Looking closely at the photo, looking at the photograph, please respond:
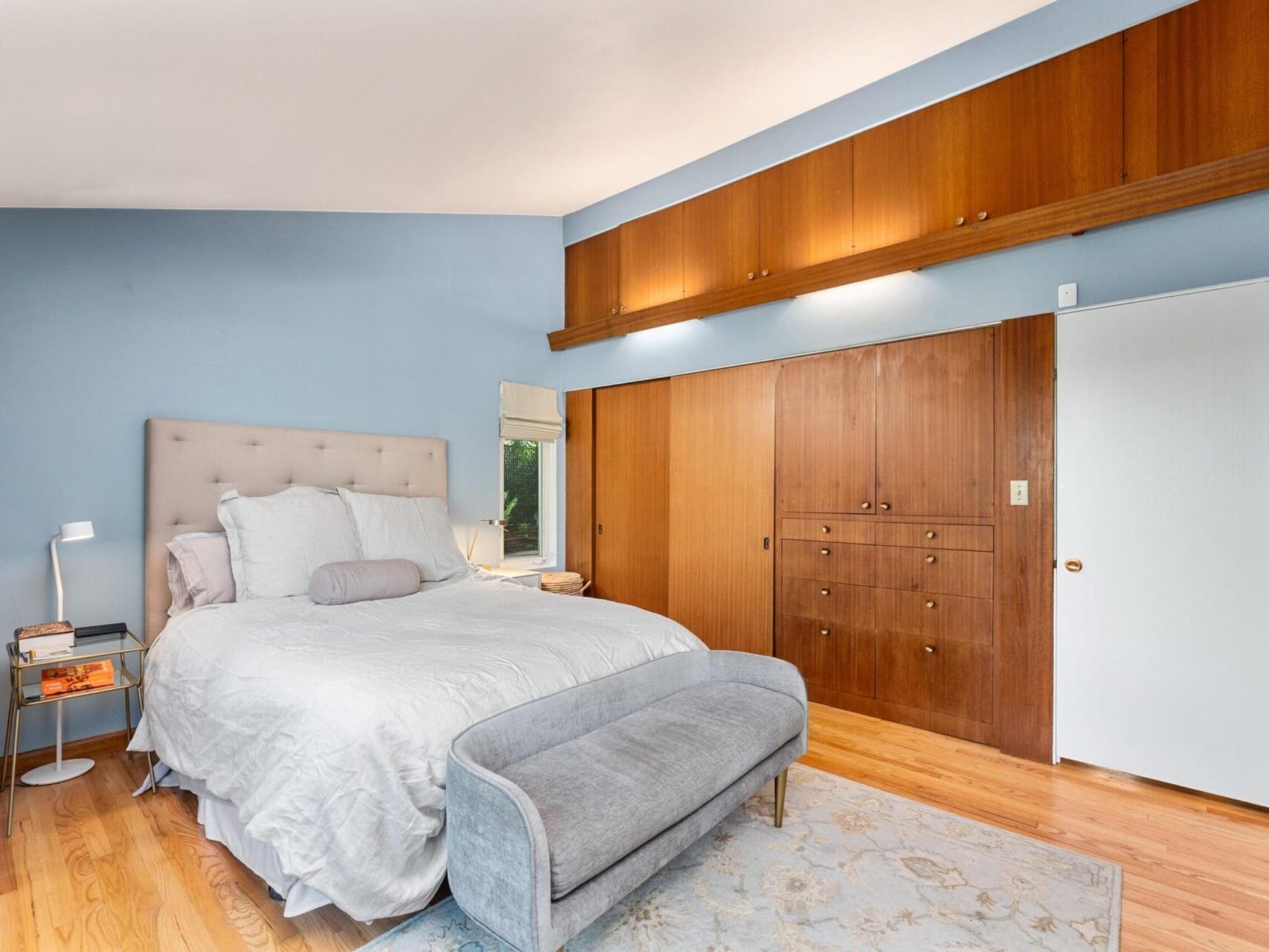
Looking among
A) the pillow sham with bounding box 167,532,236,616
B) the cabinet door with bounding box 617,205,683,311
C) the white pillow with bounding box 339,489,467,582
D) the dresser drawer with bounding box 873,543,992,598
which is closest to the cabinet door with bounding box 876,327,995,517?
the dresser drawer with bounding box 873,543,992,598

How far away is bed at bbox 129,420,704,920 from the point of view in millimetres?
1533

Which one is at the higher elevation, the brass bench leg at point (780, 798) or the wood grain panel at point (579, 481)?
the wood grain panel at point (579, 481)

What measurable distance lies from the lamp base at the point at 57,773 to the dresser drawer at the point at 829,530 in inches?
131

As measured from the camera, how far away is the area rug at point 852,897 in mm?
1651

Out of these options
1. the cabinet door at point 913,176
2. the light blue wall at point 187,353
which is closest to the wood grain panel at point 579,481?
the light blue wall at point 187,353

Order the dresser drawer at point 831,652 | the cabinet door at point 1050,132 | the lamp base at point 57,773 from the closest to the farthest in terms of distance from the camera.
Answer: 1. the lamp base at point 57,773
2. the cabinet door at point 1050,132
3. the dresser drawer at point 831,652

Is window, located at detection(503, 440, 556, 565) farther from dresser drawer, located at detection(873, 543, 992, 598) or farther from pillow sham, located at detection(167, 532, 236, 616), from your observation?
dresser drawer, located at detection(873, 543, 992, 598)

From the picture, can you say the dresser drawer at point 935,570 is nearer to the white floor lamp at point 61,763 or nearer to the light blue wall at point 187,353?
the light blue wall at point 187,353

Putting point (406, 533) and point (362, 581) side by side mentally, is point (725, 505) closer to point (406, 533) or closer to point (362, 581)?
point (406, 533)

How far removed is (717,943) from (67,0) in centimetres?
263

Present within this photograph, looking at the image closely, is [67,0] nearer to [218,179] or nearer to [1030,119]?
[218,179]

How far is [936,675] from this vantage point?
3.09 meters

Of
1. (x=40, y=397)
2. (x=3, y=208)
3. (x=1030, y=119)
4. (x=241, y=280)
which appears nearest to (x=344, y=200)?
(x=241, y=280)

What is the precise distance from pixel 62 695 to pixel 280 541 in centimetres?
87
